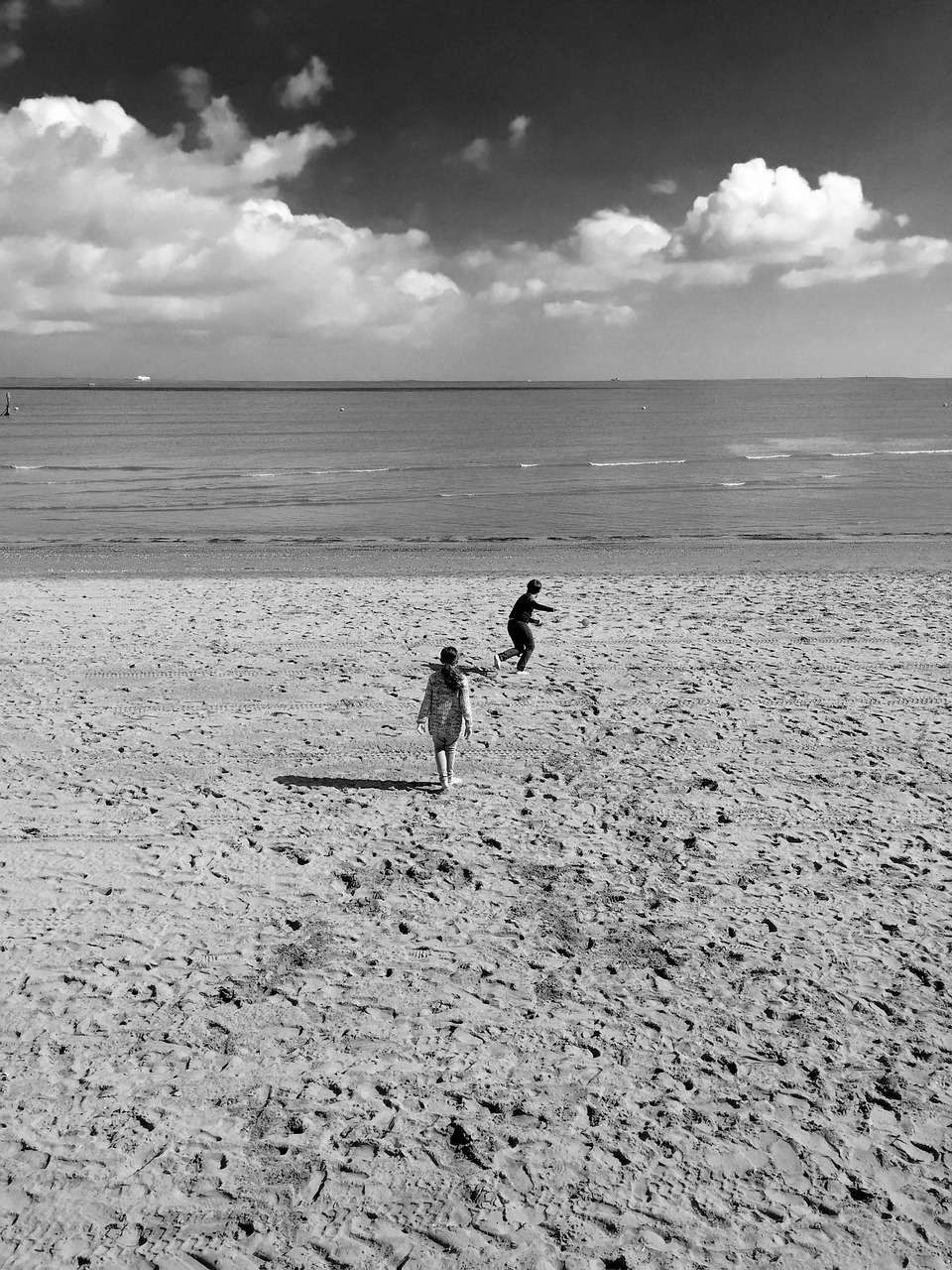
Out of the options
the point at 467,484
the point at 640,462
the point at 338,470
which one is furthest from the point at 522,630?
the point at 640,462

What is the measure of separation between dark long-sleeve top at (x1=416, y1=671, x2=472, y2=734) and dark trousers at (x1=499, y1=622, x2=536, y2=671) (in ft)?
13.4

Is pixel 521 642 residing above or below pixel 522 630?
below

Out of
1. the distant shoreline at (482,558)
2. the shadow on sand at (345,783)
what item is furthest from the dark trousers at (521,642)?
the distant shoreline at (482,558)

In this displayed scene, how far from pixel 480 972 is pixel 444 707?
3.17m

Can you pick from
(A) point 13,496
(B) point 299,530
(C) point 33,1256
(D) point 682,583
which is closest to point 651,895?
(C) point 33,1256

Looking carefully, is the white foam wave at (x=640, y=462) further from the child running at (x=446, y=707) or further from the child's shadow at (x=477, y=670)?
the child running at (x=446, y=707)

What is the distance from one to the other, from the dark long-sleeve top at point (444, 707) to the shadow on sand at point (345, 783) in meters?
0.93

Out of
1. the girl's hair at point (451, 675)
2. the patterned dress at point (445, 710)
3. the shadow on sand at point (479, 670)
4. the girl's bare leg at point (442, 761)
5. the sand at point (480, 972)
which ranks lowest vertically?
the sand at point (480, 972)

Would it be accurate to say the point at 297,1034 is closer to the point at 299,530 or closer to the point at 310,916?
the point at 310,916

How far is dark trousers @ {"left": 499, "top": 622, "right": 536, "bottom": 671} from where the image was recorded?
1357 centimetres

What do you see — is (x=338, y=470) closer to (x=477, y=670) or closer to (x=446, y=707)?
(x=477, y=670)

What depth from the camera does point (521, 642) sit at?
44.8 feet

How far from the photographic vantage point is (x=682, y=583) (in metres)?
21.0

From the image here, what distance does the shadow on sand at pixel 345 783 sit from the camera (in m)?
10.1
